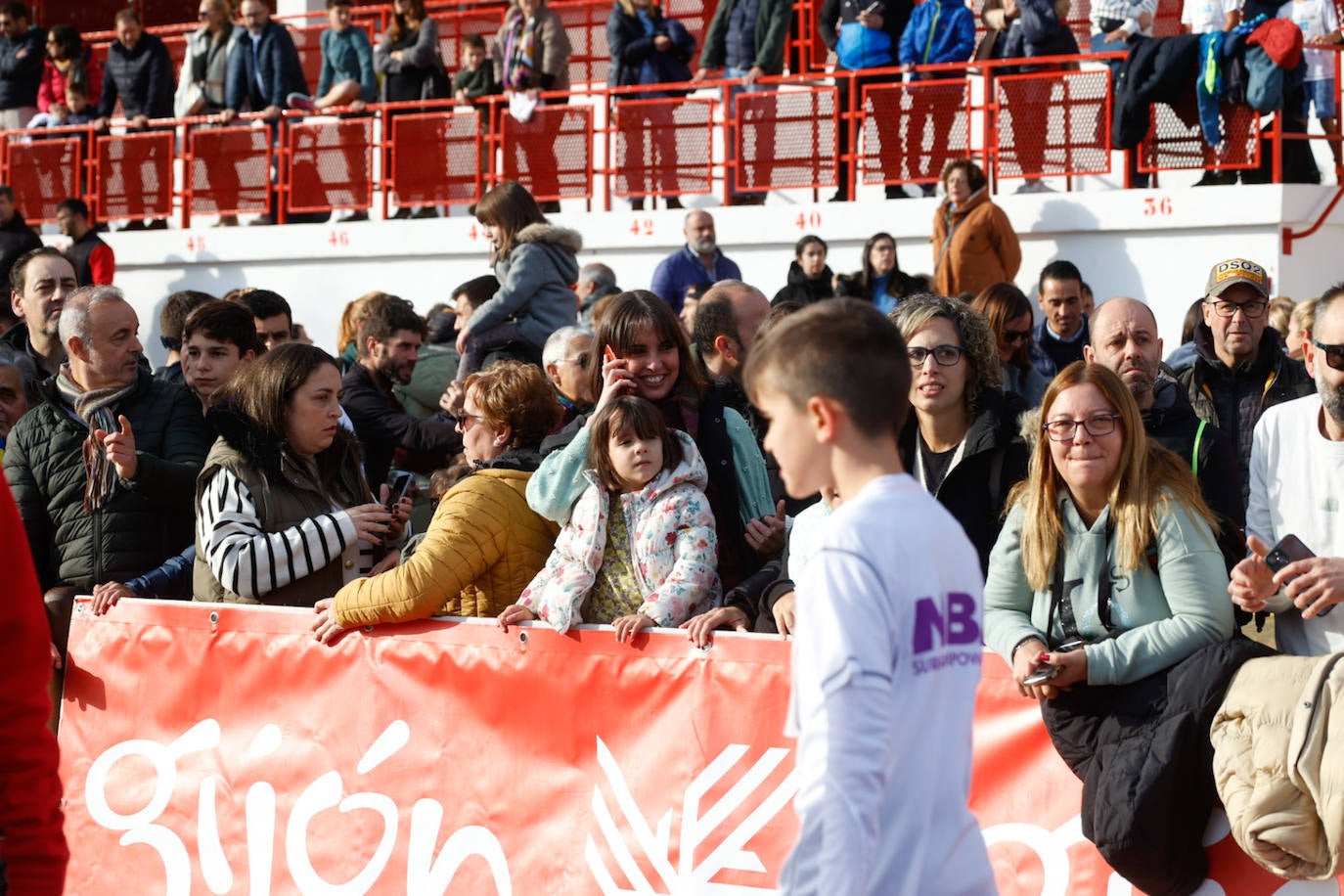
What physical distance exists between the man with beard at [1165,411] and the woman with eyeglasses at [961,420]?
1.22 feet

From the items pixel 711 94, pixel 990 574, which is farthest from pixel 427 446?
pixel 711 94

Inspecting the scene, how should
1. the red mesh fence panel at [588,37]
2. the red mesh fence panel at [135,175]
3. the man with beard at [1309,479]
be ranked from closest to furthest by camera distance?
the man with beard at [1309,479], the red mesh fence panel at [135,175], the red mesh fence panel at [588,37]

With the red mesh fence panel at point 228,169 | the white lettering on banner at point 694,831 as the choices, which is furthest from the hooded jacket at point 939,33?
the white lettering on banner at point 694,831

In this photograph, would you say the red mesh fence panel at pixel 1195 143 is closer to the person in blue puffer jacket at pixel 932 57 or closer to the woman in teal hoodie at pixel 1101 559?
the person in blue puffer jacket at pixel 932 57

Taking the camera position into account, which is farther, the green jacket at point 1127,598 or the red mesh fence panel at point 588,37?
the red mesh fence panel at point 588,37

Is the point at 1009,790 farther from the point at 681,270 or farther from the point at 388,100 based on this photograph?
the point at 388,100

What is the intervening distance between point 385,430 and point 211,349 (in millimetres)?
1087

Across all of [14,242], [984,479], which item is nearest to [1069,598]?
[984,479]

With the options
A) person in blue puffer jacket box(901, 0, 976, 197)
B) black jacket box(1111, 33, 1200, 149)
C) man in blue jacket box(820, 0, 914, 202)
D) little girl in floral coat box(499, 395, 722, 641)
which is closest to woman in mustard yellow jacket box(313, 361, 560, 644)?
little girl in floral coat box(499, 395, 722, 641)

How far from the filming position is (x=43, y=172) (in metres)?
19.6

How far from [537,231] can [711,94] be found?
796 centimetres

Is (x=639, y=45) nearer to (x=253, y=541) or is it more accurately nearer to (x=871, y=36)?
(x=871, y=36)

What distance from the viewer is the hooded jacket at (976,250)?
12906 mm

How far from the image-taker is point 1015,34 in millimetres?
14805
